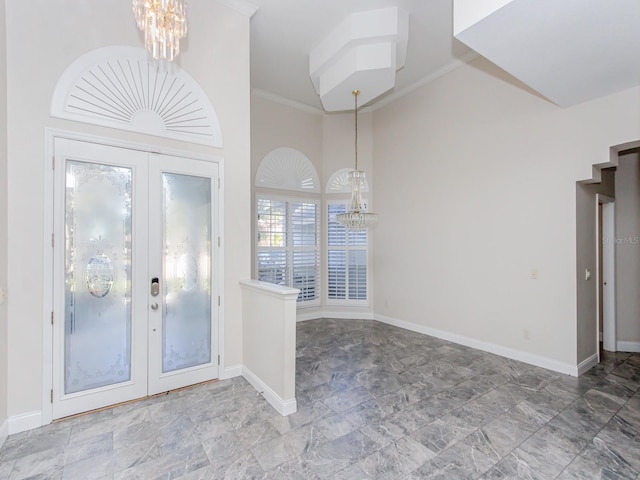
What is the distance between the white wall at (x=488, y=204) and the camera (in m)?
3.47

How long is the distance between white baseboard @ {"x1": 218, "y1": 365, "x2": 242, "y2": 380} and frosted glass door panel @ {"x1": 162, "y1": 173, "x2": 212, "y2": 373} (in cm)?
22

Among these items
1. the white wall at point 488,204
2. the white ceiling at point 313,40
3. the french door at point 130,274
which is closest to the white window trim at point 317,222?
the white wall at point 488,204

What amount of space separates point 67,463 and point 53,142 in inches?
95.3

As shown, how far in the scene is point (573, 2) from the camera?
1943 millimetres

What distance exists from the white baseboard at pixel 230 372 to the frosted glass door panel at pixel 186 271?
223 millimetres

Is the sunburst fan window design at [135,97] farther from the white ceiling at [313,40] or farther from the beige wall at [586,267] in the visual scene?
the beige wall at [586,267]

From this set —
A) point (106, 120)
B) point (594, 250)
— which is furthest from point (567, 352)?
point (106, 120)

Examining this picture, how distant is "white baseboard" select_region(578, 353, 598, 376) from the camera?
3.46m

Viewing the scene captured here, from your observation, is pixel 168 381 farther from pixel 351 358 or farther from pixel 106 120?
pixel 106 120

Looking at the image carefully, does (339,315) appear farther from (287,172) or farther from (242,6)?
(242,6)

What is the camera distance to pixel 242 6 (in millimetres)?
3379

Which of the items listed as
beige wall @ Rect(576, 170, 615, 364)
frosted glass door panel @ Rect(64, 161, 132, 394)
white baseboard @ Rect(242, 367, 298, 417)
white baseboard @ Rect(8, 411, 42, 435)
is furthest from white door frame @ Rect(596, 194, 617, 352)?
white baseboard @ Rect(8, 411, 42, 435)

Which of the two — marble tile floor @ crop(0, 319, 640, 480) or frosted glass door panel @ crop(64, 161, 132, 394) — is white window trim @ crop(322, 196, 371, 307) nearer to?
marble tile floor @ crop(0, 319, 640, 480)

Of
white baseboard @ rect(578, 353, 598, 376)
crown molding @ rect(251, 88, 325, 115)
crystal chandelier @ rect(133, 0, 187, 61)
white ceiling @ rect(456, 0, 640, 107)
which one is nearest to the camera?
crystal chandelier @ rect(133, 0, 187, 61)
